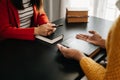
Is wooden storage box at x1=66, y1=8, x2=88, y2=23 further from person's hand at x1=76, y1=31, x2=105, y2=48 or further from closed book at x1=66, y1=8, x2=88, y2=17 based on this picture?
person's hand at x1=76, y1=31, x2=105, y2=48

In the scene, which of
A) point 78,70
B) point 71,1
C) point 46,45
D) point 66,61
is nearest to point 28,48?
point 46,45

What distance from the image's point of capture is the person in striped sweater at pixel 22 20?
1602 millimetres

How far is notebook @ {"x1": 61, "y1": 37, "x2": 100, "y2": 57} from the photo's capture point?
1348mm

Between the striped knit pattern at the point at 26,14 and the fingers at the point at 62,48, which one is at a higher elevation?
the striped knit pattern at the point at 26,14

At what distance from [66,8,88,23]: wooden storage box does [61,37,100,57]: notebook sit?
1.17ft

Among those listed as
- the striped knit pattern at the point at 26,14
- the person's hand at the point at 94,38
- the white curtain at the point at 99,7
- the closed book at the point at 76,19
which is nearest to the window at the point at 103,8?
the white curtain at the point at 99,7

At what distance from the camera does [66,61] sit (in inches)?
50.9

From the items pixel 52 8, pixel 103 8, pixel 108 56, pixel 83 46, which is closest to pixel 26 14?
pixel 83 46

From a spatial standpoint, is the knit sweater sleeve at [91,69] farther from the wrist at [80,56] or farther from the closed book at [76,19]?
the closed book at [76,19]

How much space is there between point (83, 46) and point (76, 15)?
0.47 m

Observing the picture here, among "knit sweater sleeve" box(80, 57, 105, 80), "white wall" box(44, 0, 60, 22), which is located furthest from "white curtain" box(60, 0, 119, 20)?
"knit sweater sleeve" box(80, 57, 105, 80)

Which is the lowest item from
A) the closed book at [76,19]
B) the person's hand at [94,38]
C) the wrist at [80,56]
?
the wrist at [80,56]

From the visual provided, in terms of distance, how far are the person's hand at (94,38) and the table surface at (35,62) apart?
0.09 meters

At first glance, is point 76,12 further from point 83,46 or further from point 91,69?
point 91,69
